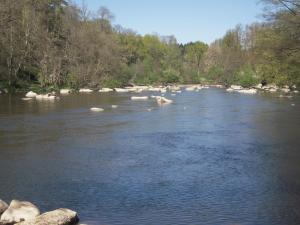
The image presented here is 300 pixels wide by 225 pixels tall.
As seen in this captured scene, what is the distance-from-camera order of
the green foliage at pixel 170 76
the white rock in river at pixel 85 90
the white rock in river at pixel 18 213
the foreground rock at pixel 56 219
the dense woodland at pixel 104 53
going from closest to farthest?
the foreground rock at pixel 56 219 < the white rock in river at pixel 18 213 < the dense woodland at pixel 104 53 < the white rock in river at pixel 85 90 < the green foliage at pixel 170 76

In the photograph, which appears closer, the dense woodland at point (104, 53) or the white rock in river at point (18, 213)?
the white rock in river at point (18, 213)

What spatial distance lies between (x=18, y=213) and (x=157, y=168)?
6198 mm

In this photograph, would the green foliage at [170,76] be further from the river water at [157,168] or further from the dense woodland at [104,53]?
the river water at [157,168]

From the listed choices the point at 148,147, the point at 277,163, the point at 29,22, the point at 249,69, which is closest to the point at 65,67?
the point at 29,22

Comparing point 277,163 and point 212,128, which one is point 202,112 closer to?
point 212,128

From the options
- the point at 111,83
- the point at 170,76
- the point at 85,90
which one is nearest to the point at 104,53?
the point at 111,83

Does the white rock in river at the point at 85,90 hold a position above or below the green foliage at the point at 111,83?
below

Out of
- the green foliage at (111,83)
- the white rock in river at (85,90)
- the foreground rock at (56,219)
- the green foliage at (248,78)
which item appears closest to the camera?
the foreground rock at (56,219)

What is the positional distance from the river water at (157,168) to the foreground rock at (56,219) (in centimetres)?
52

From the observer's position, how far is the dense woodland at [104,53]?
32.4 meters

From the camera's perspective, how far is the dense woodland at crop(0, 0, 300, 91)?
32438 mm

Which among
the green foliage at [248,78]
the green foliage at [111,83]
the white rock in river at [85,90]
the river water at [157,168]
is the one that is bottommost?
the river water at [157,168]

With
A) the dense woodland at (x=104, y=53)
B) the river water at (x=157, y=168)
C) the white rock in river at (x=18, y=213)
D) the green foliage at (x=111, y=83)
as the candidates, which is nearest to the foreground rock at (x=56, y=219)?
the white rock in river at (x=18, y=213)

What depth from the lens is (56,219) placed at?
9.66 meters
